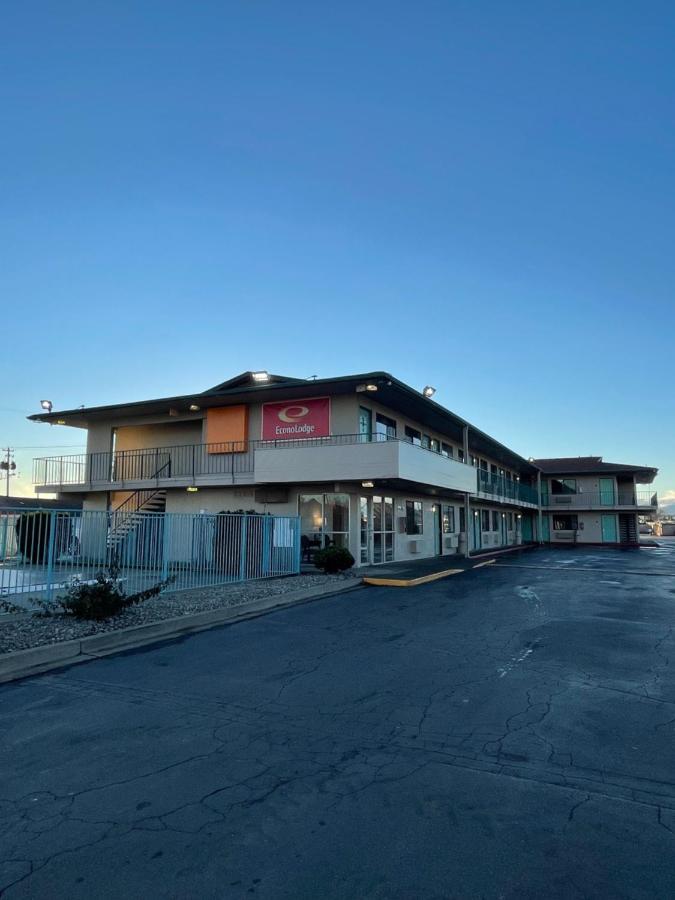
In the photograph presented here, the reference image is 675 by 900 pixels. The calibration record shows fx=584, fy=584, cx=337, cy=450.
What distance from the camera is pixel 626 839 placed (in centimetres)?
326

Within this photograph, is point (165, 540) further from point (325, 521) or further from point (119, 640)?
point (325, 521)

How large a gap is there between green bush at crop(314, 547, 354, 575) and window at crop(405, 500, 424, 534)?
7.95m

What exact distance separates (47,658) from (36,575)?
10.1 ft

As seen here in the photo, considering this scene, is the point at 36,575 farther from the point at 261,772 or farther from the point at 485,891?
the point at 485,891

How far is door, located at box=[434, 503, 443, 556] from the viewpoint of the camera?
28.4 m

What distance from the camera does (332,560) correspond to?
1739 cm

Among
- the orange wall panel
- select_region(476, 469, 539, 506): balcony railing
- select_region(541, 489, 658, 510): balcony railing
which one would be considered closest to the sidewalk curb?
the orange wall panel

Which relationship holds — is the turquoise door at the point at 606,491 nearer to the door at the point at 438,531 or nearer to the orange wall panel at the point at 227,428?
the door at the point at 438,531

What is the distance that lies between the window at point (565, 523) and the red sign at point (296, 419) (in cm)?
3475

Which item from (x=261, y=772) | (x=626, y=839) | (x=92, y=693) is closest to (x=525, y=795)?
(x=626, y=839)

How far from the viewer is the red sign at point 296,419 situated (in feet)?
70.8

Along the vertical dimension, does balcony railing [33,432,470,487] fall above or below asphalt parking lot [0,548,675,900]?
above

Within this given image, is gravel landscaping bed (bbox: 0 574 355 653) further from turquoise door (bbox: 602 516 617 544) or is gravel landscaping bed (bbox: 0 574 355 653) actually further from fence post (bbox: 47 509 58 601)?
turquoise door (bbox: 602 516 617 544)

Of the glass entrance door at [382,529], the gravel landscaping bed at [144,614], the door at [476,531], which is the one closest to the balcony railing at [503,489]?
the door at [476,531]
